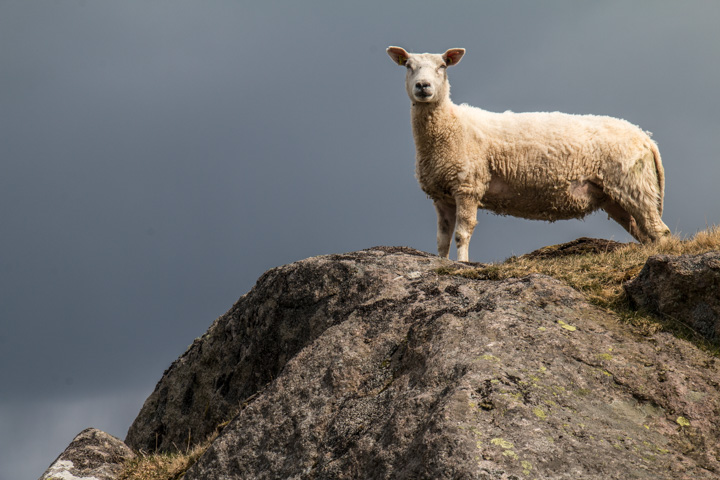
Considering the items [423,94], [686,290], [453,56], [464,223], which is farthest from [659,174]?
[686,290]

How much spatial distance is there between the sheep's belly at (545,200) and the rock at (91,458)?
6910 mm

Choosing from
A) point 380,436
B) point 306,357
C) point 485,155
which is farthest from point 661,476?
point 485,155

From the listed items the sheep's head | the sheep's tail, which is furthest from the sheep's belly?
the sheep's head

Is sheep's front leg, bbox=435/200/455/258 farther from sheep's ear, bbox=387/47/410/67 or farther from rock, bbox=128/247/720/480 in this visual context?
rock, bbox=128/247/720/480

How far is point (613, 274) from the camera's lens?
7.14 m

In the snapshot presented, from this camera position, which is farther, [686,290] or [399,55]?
[399,55]

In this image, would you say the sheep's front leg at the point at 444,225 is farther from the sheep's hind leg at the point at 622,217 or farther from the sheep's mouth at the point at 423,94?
the sheep's hind leg at the point at 622,217

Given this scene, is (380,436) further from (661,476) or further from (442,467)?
(661,476)

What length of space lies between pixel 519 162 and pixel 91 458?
781 cm

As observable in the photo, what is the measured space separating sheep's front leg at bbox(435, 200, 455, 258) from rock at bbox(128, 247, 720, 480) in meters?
4.18

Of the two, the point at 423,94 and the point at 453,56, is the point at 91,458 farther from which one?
the point at 453,56

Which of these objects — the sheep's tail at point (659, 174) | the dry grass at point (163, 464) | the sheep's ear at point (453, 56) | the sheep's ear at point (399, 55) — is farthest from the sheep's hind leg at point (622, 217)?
the dry grass at point (163, 464)

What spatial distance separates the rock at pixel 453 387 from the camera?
4.35 metres

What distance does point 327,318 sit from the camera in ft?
23.6
